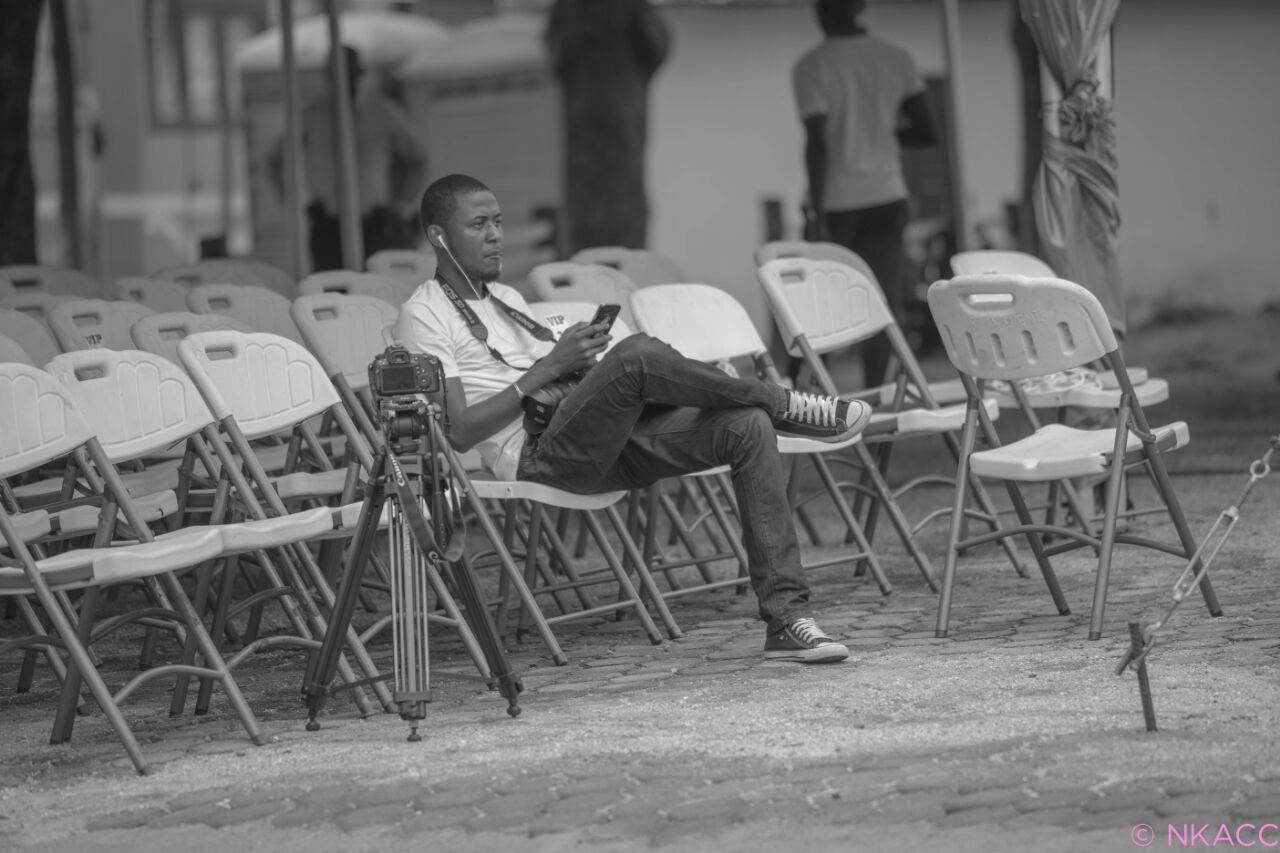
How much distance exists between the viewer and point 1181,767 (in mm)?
4855

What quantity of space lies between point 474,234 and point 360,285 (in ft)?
5.54

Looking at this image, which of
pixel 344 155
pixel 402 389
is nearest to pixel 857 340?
pixel 402 389

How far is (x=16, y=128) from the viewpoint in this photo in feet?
39.9

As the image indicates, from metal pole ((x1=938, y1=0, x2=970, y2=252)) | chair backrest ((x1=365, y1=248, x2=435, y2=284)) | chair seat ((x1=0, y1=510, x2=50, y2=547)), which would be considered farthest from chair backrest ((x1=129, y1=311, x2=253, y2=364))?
metal pole ((x1=938, y1=0, x2=970, y2=252))

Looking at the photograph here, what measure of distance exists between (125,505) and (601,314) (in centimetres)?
165

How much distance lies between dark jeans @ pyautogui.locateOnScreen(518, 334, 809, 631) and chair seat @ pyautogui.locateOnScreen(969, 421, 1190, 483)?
65 cm

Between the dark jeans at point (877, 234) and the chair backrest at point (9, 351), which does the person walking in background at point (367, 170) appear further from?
the chair backrest at point (9, 351)

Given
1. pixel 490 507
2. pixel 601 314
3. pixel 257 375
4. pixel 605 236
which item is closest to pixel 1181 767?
pixel 601 314

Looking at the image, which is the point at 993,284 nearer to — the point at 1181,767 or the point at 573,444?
the point at 573,444

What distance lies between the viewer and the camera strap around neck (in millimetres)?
7020

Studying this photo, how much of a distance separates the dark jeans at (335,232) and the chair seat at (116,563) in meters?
7.76

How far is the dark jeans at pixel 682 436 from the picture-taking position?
659 cm

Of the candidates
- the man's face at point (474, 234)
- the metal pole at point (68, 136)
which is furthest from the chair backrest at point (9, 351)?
the metal pole at point (68, 136)

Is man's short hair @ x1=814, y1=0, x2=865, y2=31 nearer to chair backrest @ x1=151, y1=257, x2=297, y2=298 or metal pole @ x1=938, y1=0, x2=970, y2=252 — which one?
metal pole @ x1=938, y1=0, x2=970, y2=252
